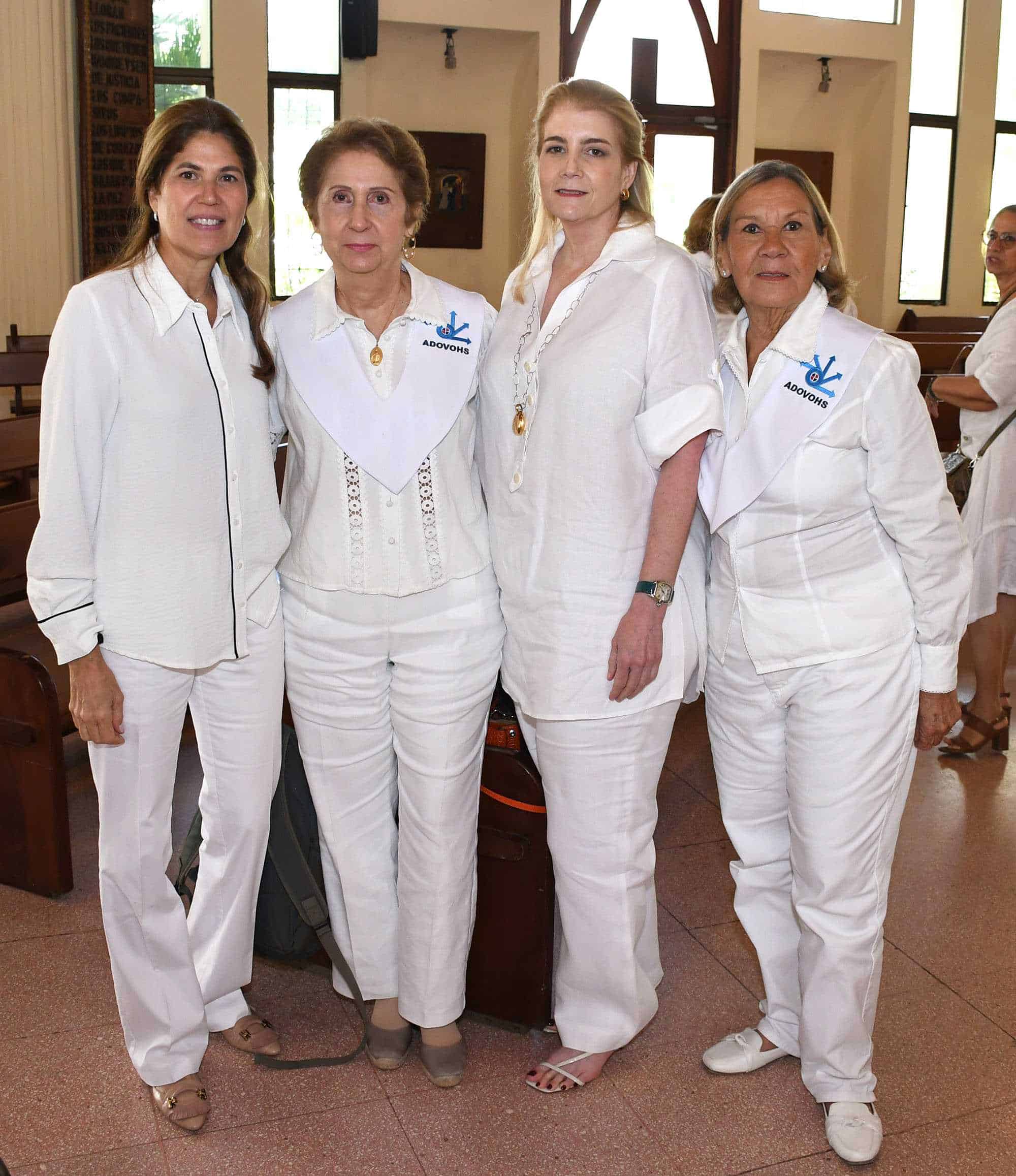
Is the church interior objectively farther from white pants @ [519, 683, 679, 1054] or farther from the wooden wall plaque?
white pants @ [519, 683, 679, 1054]

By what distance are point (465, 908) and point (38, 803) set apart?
1.19 m

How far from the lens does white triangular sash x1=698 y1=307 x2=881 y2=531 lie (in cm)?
191

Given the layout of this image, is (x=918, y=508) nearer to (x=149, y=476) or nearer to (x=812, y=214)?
(x=812, y=214)

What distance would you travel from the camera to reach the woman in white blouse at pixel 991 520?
4031mm

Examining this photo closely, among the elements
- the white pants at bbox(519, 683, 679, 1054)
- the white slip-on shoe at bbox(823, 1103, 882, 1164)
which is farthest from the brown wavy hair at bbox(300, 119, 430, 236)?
the white slip-on shoe at bbox(823, 1103, 882, 1164)

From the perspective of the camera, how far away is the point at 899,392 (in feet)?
6.25

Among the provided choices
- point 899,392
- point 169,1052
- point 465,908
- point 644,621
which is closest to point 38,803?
point 169,1052

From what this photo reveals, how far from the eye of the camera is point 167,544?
195 centimetres

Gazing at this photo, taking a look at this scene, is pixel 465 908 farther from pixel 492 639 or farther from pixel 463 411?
pixel 463 411

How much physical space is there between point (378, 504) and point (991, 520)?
2.70 metres

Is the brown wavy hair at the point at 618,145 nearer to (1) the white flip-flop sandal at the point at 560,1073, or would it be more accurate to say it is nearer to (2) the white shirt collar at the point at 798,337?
(2) the white shirt collar at the point at 798,337

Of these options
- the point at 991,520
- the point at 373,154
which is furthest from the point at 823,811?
the point at 991,520

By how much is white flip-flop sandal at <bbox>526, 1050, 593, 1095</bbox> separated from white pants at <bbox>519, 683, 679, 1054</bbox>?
0.02 meters

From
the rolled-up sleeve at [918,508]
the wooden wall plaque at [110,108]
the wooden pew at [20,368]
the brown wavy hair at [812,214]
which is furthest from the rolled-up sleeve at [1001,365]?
the wooden wall plaque at [110,108]
